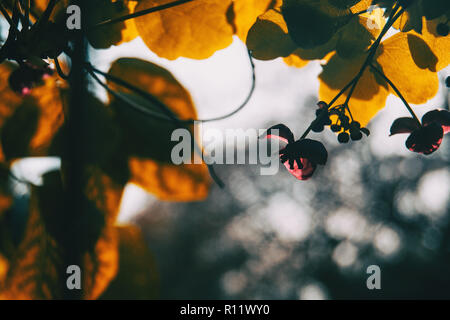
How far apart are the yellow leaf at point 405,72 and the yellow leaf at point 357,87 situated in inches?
0.8

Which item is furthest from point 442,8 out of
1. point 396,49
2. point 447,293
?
point 447,293

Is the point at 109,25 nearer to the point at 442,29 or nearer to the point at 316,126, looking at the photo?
the point at 316,126

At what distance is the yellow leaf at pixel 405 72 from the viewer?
45 centimetres

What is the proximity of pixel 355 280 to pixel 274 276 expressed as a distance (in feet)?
8.23

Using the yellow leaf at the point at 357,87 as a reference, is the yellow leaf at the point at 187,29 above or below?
above

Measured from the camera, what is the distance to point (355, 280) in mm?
10641

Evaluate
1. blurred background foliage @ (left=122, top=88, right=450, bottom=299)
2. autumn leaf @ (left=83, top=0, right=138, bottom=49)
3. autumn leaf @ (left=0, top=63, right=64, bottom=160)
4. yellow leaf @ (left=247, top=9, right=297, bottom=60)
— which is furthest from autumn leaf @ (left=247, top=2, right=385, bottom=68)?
blurred background foliage @ (left=122, top=88, right=450, bottom=299)

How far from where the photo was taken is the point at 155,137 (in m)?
0.56

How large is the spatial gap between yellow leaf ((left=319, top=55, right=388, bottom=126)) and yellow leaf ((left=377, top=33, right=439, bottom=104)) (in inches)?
0.8

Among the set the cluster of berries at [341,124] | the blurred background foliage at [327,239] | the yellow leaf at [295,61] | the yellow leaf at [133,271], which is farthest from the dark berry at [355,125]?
the blurred background foliage at [327,239]

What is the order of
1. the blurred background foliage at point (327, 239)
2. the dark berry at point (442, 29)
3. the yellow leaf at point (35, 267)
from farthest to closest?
the blurred background foliage at point (327, 239) → the yellow leaf at point (35, 267) → the dark berry at point (442, 29)

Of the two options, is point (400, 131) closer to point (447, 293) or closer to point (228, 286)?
point (447, 293)

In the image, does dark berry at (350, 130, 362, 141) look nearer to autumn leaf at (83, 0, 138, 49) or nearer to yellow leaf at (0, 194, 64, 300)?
autumn leaf at (83, 0, 138, 49)

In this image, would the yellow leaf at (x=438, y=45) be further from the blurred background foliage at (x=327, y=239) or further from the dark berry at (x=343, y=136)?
the blurred background foliage at (x=327, y=239)
